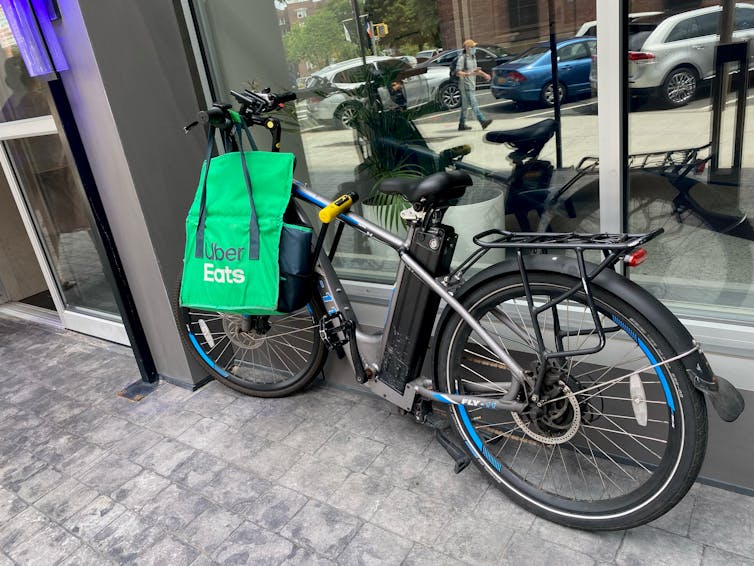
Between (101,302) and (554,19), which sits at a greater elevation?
(554,19)

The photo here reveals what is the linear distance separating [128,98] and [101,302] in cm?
196

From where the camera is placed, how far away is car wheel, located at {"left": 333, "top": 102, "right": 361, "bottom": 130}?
2.93 m

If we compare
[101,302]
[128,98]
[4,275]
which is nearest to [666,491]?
[128,98]

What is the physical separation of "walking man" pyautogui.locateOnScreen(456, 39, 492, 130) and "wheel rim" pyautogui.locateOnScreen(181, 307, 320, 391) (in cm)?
121

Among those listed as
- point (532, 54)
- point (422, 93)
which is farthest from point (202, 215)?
point (532, 54)

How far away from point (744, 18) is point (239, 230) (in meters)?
1.94

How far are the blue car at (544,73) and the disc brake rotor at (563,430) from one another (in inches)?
43.8

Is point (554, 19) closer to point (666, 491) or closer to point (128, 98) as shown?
point (666, 491)

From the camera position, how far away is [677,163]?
2145 mm

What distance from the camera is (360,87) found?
287 cm

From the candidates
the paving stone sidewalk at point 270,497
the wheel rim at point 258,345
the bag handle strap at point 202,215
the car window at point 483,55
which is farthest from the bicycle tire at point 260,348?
the car window at point 483,55

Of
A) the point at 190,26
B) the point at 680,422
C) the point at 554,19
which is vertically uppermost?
the point at 190,26

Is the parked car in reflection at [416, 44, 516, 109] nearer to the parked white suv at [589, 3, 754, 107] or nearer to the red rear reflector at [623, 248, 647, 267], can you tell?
the parked white suv at [589, 3, 754, 107]

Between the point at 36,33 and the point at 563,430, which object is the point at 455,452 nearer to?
the point at 563,430
